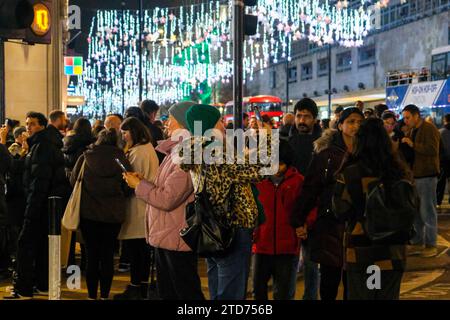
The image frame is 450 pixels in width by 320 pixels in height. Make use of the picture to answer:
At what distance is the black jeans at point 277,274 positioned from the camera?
6.79m

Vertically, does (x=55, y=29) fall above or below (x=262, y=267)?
above

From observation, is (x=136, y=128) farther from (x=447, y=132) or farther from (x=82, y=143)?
(x=447, y=132)

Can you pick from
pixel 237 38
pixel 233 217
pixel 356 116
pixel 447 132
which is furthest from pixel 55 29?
pixel 233 217

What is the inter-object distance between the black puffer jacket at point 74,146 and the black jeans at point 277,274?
3530 millimetres

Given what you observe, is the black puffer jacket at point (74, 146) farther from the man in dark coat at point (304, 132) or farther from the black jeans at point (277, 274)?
the black jeans at point (277, 274)

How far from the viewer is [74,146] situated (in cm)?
952

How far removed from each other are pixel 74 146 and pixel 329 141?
3.90 meters

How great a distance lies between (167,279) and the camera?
6340 millimetres

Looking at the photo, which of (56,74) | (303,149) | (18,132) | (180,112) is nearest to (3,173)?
(18,132)

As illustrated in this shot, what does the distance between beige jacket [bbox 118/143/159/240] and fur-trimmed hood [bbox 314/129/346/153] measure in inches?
89.5

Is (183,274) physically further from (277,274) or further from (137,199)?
(137,199)

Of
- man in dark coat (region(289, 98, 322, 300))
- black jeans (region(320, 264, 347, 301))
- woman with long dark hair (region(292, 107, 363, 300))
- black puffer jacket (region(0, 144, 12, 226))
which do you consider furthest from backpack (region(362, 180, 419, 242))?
black puffer jacket (region(0, 144, 12, 226))

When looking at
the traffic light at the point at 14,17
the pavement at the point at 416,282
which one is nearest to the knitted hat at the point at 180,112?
the traffic light at the point at 14,17
